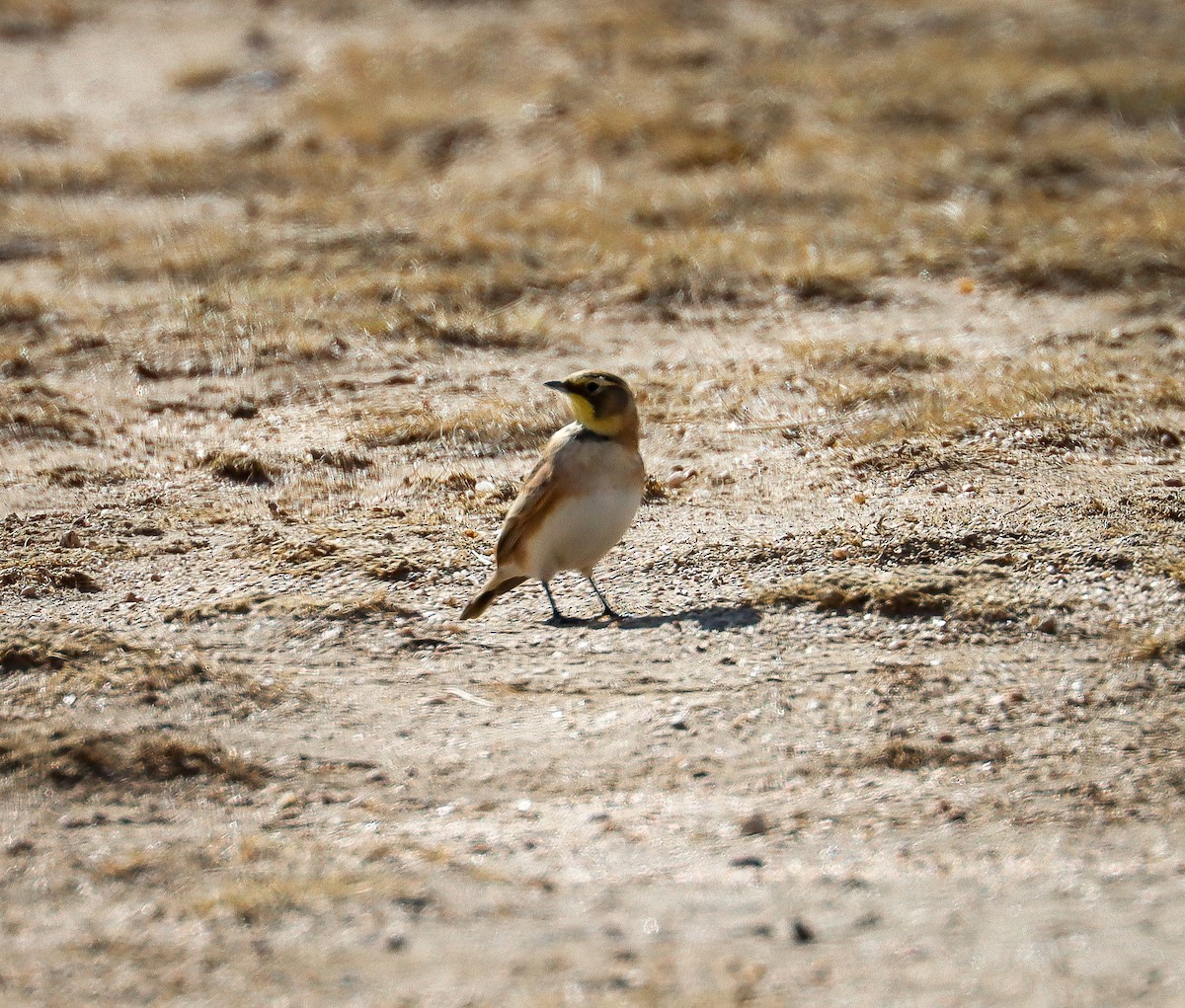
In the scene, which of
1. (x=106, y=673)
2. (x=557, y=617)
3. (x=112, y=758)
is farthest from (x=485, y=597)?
(x=112, y=758)

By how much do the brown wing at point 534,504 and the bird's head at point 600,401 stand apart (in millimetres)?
176

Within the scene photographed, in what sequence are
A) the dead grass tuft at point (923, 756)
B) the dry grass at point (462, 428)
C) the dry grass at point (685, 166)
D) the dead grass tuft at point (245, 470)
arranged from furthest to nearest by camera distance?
1. the dry grass at point (685, 166)
2. the dry grass at point (462, 428)
3. the dead grass tuft at point (245, 470)
4. the dead grass tuft at point (923, 756)

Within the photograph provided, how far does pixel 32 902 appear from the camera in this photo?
4.06m

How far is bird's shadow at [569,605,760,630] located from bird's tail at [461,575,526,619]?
14.1 inches

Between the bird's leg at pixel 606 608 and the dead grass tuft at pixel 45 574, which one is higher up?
the dead grass tuft at pixel 45 574

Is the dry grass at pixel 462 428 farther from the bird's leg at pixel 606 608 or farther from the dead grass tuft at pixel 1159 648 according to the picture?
the dead grass tuft at pixel 1159 648

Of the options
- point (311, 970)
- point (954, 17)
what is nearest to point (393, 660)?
point (311, 970)

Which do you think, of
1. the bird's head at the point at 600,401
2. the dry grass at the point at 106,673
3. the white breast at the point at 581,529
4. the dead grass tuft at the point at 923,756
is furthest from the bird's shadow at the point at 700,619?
the dry grass at the point at 106,673

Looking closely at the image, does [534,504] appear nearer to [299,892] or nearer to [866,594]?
[866,594]

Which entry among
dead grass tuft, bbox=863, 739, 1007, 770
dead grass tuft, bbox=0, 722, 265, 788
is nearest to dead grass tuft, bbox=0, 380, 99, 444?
dead grass tuft, bbox=0, 722, 265, 788

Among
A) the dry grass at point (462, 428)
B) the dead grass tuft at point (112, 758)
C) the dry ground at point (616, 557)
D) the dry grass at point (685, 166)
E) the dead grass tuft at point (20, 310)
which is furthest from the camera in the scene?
the dry grass at point (685, 166)

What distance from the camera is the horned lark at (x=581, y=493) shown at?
568cm

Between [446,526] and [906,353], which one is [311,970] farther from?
[906,353]

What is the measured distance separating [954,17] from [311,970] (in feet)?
46.0
